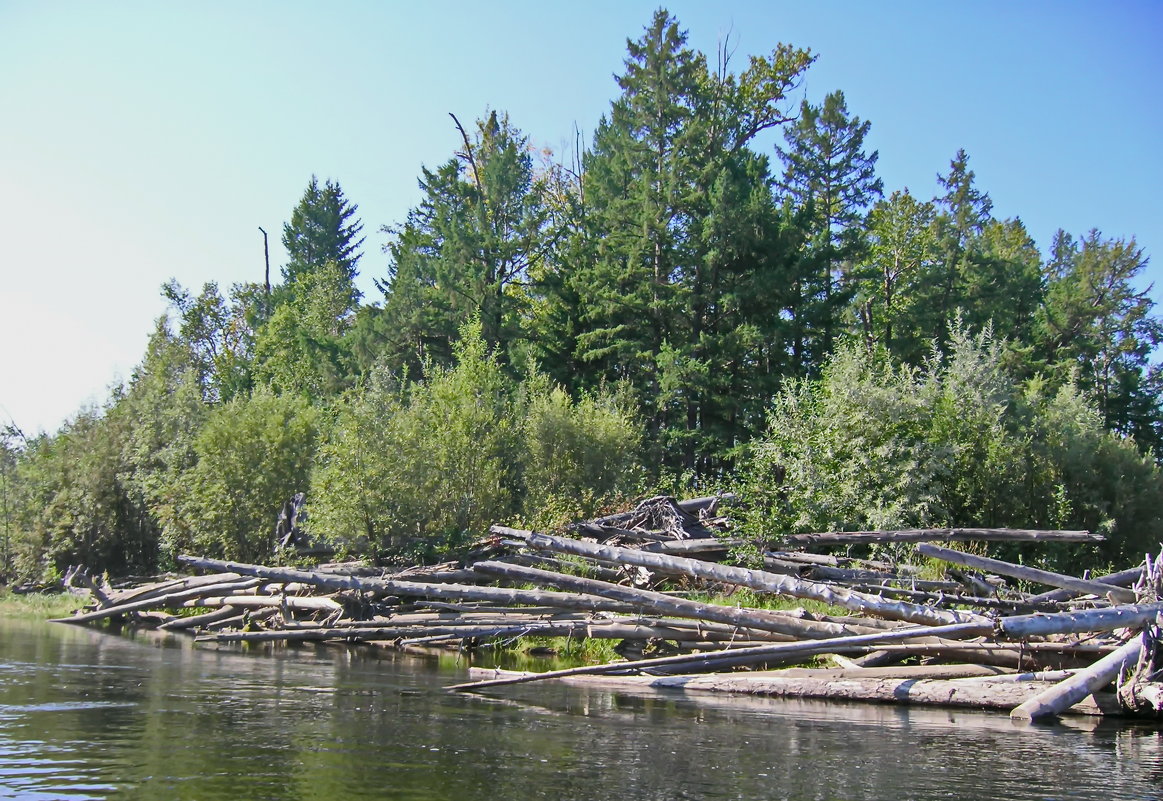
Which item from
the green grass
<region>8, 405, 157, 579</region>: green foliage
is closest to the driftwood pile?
the green grass

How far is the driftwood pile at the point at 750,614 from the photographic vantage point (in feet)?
38.2

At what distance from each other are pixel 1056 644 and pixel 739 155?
105 ft

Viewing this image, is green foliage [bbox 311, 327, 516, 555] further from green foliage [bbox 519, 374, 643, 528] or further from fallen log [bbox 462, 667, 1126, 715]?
fallen log [bbox 462, 667, 1126, 715]

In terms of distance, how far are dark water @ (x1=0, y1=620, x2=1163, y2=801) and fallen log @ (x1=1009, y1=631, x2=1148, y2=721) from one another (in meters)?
0.28

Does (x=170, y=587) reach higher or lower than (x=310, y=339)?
lower

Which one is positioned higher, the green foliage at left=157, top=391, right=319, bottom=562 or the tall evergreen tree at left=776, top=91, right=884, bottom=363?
the tall evergreen tree at left=776, top=91, right=884, bottom=363

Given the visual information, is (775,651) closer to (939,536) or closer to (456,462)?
(939,536)

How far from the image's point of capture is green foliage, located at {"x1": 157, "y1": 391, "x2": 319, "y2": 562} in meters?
31.2

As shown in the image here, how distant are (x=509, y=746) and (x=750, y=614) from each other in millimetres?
5540

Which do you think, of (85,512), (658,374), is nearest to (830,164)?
(658,374)

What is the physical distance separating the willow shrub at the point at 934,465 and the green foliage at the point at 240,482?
52.6 feet

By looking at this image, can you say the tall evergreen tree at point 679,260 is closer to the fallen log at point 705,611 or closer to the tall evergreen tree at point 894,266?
the tall evergreen tree at point 894,266

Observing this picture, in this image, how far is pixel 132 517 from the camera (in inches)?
1566

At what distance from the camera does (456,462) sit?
91.2ft
